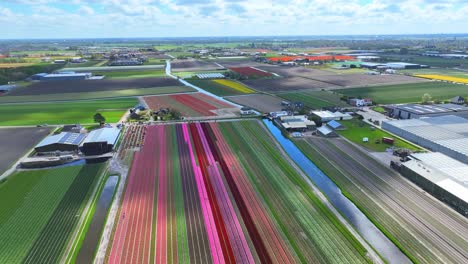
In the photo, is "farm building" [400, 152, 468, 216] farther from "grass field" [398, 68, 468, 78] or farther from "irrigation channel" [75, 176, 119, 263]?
"grass field" [398, 68, 468, 78]

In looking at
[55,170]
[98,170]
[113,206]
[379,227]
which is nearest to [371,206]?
[379,227]

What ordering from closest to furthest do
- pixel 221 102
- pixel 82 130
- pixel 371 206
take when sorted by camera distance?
pixel 371 206 < pixel 82 130 < pixel 221 102

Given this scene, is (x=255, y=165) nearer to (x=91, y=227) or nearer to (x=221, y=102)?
Answer: (x=91, y=227)

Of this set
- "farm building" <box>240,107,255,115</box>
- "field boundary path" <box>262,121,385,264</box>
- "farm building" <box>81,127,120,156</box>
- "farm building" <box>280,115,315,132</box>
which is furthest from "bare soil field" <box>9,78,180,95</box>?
"field boundary path" <box>262,121,385,264</box>

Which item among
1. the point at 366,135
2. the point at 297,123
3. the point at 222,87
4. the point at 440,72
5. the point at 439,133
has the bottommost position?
the point at 222,87

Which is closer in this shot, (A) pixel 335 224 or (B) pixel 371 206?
(A) pixel 335 224

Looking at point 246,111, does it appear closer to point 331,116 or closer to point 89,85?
point 331,116

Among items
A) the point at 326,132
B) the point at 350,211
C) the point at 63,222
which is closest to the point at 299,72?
the point at 326,132

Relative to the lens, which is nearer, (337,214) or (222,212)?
(337,214)
